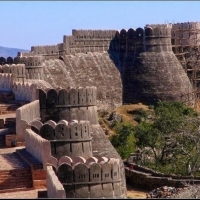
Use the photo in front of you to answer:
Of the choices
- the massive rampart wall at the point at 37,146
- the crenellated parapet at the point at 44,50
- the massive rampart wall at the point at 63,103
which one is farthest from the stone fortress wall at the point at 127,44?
the massive rampart wall at the point at 37,146

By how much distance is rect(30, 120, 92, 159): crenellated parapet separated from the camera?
18859mm

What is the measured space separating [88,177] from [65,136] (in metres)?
2.74

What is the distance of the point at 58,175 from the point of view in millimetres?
16266

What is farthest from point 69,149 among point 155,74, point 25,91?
point 155,74

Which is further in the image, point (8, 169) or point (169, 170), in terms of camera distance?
point (169, 170)

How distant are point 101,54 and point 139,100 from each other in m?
3.43

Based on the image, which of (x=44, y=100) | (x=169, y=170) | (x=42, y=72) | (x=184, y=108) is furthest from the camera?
(x=184, y=108)

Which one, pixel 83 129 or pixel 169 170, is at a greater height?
pixel 83 129

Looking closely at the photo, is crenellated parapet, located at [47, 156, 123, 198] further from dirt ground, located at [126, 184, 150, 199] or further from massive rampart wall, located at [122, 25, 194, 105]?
massive rampart wall, located at [122, 25, 194, 105]

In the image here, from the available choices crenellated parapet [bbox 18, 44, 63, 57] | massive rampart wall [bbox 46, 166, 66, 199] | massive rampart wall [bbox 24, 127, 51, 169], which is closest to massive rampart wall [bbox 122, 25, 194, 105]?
crenellated parapet [bbox 18, 44, 63, 57]

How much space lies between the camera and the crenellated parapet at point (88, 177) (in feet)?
53.4

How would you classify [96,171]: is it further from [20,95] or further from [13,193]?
[20,95]

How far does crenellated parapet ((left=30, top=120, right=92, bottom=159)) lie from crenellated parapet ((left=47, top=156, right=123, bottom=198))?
1.84 metres

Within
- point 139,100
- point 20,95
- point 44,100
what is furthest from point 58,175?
point 139,100
